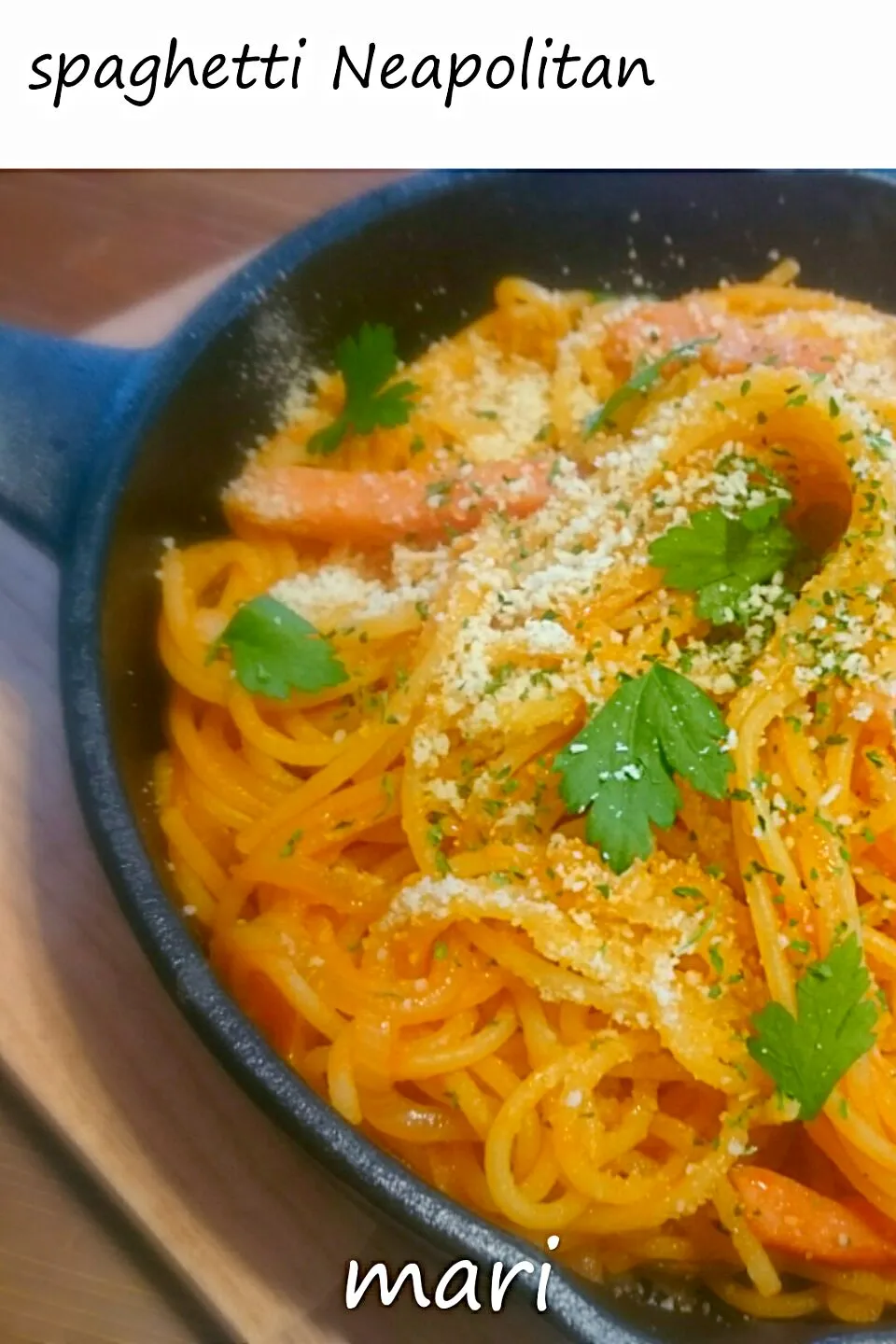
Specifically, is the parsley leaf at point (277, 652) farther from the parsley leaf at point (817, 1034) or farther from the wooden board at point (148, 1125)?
the parsley leaf at point (817, 1034)

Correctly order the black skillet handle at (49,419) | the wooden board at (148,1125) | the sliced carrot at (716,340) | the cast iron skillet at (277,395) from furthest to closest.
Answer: the sliced carrot at (716,340) → the black skillet handle at (49,419) → the wooden board at (148,1125) → the cast iron skillet at (277,395)

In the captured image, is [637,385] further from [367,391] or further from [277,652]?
[277,652]

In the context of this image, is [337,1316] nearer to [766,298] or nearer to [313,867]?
[313,867]

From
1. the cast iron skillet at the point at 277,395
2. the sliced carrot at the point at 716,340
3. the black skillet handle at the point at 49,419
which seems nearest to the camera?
the cast iron skillet at the point at 277,395
